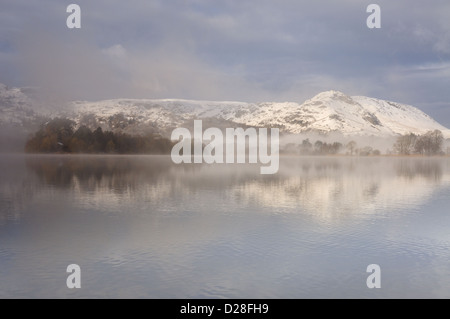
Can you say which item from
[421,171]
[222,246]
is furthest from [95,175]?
[421,171]

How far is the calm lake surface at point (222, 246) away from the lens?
1553cm

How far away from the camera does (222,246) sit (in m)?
20.9

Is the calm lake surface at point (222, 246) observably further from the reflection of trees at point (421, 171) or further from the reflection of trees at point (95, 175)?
the reflection of trees at point (421, 171)

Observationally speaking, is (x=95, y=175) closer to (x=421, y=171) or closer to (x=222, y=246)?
(x=222, y=246)

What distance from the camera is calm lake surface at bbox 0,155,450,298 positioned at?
15531 millimetres

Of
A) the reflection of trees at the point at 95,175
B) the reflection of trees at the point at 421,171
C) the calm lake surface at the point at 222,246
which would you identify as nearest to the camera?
the calm lake surface at the point at 222,246

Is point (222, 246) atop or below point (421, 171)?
below

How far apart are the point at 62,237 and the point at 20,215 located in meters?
7.92

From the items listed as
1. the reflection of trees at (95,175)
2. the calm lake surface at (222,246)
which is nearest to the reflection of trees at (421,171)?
the calm lake surface at (222,246)

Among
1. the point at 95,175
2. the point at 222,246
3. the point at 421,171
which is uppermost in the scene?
the point at 95,175

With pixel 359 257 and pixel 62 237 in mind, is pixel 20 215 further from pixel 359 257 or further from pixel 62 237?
pixel 359 257

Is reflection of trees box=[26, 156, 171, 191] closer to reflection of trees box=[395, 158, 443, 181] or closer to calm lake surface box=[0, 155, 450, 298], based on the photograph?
calm lake surface box=[0, 155, 450, 298]

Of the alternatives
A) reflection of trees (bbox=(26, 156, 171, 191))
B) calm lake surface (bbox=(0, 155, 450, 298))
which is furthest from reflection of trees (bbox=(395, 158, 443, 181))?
reflection of trees (bbox=(26, 156, 171, 191))
